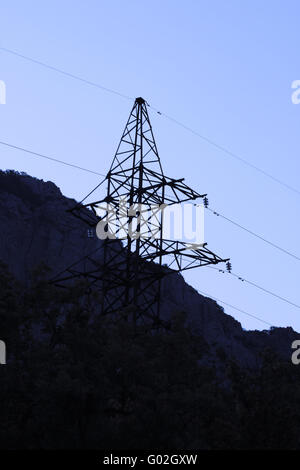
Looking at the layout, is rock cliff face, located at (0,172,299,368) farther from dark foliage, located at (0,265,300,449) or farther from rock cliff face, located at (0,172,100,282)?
dark foliage, located at (0,265,300,449)

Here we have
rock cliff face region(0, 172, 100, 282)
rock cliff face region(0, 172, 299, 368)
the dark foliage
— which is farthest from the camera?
rock cliff face region(0, 172, 299, 368)

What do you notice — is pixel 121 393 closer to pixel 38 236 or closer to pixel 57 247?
pixel 57 247

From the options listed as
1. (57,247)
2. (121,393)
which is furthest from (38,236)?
(121,393)

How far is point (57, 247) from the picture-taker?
288 feet

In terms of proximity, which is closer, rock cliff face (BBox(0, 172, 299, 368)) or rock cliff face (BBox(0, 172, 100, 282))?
rock cliff face (BBox(0, 172, 100, 282))

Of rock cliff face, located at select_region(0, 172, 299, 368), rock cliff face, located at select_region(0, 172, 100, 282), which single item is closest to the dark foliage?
rock cliff face, located at select_region(0, 172, 299, 368)

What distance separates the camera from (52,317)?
1340 inches

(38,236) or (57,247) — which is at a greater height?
(38,236)

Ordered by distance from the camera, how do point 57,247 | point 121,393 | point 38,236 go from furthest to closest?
point 38,236 → point 57,247 → point 121,393

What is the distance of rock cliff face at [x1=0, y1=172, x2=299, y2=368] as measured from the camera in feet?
281

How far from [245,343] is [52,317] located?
80.4 meters

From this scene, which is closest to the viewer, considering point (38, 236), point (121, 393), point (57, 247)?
point (121, 393)

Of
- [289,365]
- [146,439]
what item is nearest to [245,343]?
[289,365]

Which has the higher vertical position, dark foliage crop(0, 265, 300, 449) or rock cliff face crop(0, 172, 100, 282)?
rock cliff face crop(0, 172, 100, 282)
